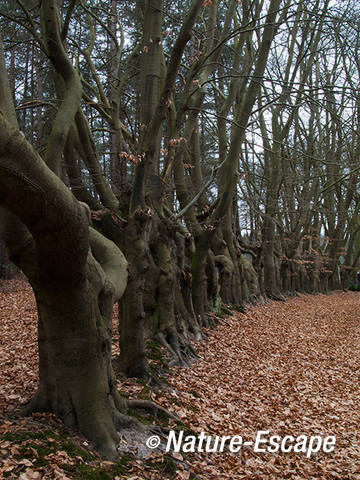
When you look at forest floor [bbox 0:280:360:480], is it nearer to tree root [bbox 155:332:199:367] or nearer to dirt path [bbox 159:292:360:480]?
dirt path [bbox 159:292:360:480]

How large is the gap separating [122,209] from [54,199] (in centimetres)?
470

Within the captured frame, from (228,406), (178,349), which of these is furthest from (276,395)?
(178,349)

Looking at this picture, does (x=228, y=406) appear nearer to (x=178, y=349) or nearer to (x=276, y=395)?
(x=276, y=395)

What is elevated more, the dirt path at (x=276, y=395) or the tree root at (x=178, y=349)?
the tree root at (x=178, y=349)

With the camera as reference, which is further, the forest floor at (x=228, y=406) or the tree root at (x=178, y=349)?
the tree root at (x=178, y=349)

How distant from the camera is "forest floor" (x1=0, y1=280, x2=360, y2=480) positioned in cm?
344

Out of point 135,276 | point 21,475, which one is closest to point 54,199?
point 21,475

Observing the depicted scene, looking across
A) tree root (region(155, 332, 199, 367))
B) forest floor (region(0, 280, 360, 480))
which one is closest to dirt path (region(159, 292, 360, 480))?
forest floor (region(0, 280, 360, 480))

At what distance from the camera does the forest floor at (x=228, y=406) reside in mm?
3439

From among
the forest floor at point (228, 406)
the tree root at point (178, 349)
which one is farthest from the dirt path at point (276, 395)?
the tree root at point (178, 349)

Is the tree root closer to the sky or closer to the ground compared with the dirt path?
closer to the sky

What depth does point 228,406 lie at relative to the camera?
5.99 m

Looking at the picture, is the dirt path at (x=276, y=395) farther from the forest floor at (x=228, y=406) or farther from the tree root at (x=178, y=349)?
the tree root at (x=178, y=349)

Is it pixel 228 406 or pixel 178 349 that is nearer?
pixel 228 406
